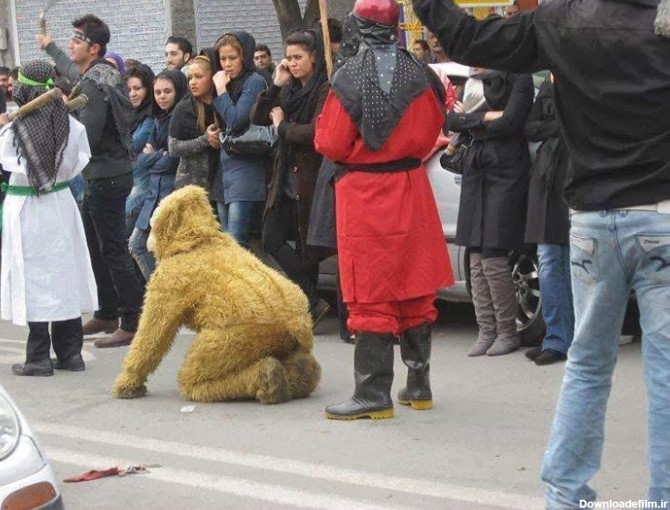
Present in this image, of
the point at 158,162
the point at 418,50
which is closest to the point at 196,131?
the point at 158,162

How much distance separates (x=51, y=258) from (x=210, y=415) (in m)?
1.84

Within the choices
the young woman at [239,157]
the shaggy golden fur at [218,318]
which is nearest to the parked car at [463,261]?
the young woman at [239,157]

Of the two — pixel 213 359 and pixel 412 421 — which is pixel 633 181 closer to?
pixel 412 421

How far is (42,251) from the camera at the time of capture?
8.29m

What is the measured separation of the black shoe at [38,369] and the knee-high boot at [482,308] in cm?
256

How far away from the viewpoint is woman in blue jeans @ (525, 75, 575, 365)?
7973mm

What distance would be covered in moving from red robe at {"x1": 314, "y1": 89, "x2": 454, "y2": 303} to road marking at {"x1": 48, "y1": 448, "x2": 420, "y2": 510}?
A: 1.20m

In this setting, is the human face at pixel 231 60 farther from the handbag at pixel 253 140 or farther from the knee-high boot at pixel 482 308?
the knee-high boot at pixel 482 308

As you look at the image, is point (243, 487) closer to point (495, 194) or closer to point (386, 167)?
point (386, 167)

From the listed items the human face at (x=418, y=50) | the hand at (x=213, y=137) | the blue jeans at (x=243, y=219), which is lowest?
the blue jeans at (x=243, y=219)

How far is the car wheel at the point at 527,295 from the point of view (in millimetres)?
8539

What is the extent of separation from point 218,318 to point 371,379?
0.90 metres

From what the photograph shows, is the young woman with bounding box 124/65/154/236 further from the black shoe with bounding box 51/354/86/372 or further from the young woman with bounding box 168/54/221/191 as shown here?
the black shoe with bounding box 51/354/86/372

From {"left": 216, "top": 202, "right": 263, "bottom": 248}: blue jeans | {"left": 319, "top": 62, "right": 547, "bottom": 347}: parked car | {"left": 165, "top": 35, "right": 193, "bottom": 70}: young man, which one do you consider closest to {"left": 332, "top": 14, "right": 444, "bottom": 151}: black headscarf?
{"left": 319, "top": 62, "right": 547, "bottom": 347}: parked car
